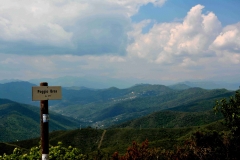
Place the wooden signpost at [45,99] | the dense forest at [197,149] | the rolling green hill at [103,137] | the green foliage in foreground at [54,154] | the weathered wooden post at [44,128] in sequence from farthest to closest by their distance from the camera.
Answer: the rolling green hill at [103,137] → the green foliage in foreground at [54,154] → the dense forest at [197,149] → the weathered wooden post at [44,128] → the wooden signpost at [45,99]

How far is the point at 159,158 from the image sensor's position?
23281mm

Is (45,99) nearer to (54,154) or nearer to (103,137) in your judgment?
(54,154)

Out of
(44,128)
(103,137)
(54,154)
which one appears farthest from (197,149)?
(103,137)

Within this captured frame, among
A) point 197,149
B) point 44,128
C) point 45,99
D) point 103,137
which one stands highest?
point 45,99

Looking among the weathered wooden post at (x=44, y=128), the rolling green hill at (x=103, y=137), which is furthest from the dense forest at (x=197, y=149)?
the rolling green hill at (x=103, y=137)

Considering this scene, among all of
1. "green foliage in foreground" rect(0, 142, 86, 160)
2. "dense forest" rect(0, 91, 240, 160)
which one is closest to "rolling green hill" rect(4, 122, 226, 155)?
"dense forest" rect(0, 91, 240, 160)

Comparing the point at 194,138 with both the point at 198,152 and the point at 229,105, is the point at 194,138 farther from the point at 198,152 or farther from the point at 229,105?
the point at 229,105

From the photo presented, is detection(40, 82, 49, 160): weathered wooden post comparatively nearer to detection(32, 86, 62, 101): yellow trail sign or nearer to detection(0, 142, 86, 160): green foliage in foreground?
detection(32, 86, 62, 101): yellow trail sign

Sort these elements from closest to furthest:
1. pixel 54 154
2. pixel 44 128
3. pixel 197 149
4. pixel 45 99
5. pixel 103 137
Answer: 1. pixel 45 99
2. pixel 44 128
3. pixel 197 149
4. pixel 54 154
5. pixel 103 137

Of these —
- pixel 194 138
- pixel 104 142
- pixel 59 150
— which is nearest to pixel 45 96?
pixel 59 150

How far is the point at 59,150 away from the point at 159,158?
9.34 metres

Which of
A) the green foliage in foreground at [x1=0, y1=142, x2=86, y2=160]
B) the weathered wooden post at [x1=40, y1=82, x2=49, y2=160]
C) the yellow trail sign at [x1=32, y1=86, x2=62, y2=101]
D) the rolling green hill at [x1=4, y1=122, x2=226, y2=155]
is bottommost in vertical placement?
the rolling green hill at [x1=4, y1=122, x2=226, y2=155]

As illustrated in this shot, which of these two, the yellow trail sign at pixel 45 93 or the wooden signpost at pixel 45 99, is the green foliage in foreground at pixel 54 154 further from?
the yellow trail sign at pixel 45 93

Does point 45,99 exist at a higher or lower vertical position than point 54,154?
higher
